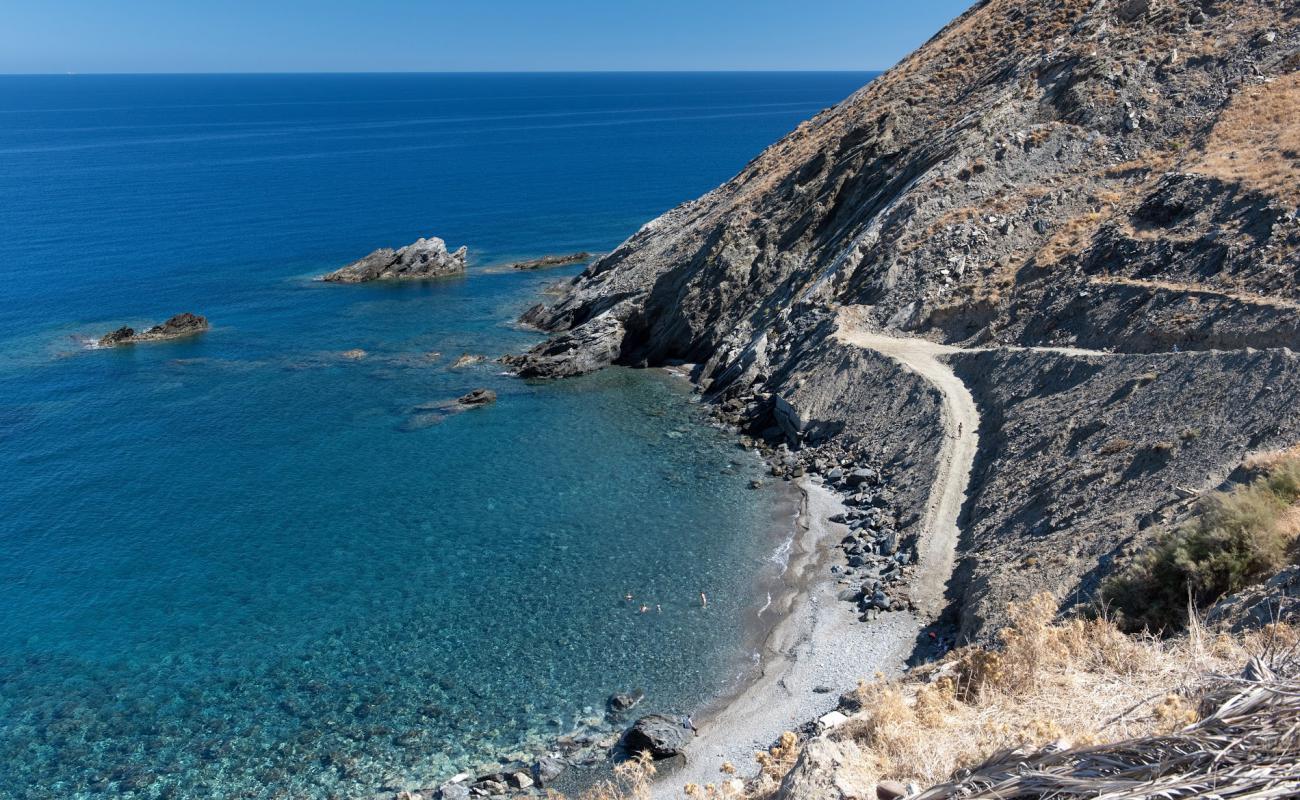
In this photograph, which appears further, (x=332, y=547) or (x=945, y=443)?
(x=945, y=443)

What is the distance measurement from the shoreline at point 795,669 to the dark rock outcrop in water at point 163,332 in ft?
204

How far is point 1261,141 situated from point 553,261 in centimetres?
6825

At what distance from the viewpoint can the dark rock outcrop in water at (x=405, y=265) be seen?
9556cm

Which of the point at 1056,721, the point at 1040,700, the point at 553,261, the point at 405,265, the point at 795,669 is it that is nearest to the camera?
the point at 1056,721

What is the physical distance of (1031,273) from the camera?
48.7m

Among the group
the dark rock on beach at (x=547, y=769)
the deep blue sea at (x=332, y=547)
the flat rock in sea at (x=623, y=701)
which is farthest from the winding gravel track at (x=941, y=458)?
the dark rock on beach at (x=547, y=769)

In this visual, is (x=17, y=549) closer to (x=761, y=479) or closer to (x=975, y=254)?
(x=761, y=479)

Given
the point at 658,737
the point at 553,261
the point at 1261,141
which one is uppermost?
the point at 1261,141

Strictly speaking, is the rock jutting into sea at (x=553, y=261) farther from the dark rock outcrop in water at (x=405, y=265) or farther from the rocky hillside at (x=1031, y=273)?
the rocky hillside at (x=1031, y=273)

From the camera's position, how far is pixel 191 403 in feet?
202

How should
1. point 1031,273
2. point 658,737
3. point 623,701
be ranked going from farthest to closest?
point 1031,273, point 623,701, point 658,737

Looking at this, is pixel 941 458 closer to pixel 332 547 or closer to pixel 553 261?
pixel 332 547

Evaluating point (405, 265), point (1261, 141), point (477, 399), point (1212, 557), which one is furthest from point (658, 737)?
point (405, 265)

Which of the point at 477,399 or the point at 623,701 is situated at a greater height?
the point at 477,399
